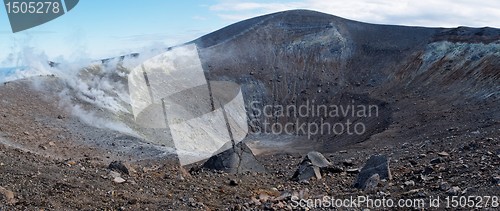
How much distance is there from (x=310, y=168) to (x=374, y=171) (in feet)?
6.29

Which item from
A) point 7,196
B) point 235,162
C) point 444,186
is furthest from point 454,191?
point 7,196

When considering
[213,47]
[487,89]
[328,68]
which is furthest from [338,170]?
[213,47]

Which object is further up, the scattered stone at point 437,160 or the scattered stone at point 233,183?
the scattered stone at point 233,183

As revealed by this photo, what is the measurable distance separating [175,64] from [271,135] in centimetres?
863

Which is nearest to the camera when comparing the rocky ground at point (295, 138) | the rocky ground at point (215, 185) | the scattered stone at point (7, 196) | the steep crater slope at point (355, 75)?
the scattered stone at point (7, 196)

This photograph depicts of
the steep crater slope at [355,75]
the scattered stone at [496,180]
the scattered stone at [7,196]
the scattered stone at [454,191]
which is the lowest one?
the steep crater slope at [355,75]

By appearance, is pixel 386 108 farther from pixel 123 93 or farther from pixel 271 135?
pixel 123 93

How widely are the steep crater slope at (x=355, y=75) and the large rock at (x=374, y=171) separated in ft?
27.6

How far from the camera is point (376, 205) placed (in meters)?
9.18

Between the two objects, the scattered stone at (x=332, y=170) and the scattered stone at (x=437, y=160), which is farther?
the scattered stone at (x=332, y=170)

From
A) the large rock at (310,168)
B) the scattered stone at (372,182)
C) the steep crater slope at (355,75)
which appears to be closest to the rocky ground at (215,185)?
the scattered stone at (372,182)

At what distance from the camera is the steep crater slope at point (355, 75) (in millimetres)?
25453

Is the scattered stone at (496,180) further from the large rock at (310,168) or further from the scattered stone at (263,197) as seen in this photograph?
the large rock at (310,168)

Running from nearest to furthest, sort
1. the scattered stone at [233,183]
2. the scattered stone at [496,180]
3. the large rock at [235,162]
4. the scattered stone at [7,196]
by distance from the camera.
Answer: the scattered stone at [7,196] < the scattered stone at [496,180] < the scattered stone at [233,183] < the large rock at [235,162]
